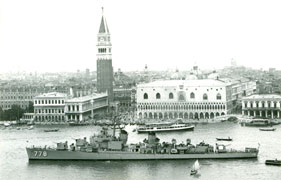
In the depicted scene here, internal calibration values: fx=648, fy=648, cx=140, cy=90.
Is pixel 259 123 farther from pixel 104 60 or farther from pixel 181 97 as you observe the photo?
pixel 104 60

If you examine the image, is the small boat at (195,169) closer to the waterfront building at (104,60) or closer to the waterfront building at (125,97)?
the waterfront building at (104,60)

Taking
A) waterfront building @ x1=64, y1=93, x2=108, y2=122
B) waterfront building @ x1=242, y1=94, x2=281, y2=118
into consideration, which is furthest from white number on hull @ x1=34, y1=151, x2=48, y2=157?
waterfront building @ x1=242, y1=94, x2=281, y2=118

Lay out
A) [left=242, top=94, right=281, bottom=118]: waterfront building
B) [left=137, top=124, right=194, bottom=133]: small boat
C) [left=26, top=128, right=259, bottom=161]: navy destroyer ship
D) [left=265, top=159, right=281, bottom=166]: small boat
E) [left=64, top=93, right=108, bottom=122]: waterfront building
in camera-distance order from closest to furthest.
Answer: [left=265, top=159, right=281, bottom=166]: small boat
[left=26, top=128, right=259, bottom=161]: navy destroyer ship
[left=137, top=124, right=194, bottom=133]: small boat
[left=242, top=94, right=281, bottom=118]: waterfront building
[left=64, top=93, right=108, bottom=122]: waterfront building

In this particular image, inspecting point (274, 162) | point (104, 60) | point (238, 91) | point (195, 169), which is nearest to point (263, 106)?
point (238, 91)

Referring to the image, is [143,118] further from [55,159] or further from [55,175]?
[55,175]

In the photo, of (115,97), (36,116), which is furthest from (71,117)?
(115,97)

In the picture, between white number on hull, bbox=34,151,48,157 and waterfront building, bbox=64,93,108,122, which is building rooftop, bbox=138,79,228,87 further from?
white number on hull, bbox=34,151,48,157
